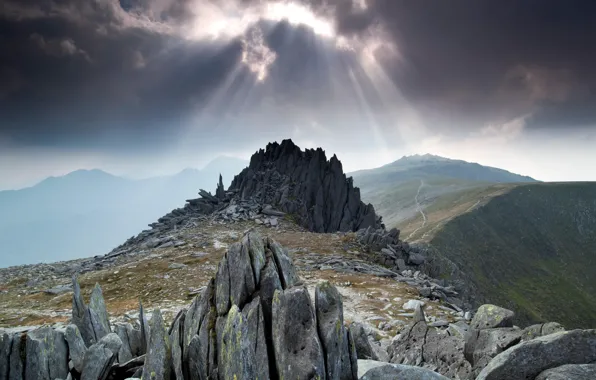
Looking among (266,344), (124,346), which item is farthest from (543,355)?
(124,346)

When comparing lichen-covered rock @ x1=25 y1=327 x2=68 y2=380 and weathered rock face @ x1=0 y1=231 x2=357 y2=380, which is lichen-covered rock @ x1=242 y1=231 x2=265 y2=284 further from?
lichen-covered rock @ x1=25 y1=327 x2=68 y2=380

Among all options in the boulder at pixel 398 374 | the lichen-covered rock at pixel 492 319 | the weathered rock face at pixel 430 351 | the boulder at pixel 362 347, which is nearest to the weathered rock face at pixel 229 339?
the boulder at pixel 398 374

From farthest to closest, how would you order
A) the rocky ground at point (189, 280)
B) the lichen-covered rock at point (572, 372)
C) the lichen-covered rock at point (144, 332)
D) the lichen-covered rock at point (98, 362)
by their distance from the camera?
the rocky ground at point (189, 280) → the lichen-covered rock at point (144, 332) → the lichen-covered rock at point (98, 362) → the lichen-covered rock at point (572, 372)

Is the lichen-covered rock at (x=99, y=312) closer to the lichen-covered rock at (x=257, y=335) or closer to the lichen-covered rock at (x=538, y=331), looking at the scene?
the lichen-covered rock at (x=257, y=335)

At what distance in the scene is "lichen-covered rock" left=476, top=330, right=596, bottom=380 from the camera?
1067 centimetres

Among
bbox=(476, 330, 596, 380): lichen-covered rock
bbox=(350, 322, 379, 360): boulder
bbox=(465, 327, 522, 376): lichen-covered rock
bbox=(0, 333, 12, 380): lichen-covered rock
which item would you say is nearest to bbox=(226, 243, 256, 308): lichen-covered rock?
bbox=(350, 322, 379, 360): boulder

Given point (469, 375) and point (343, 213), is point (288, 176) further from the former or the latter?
point (469, 375)

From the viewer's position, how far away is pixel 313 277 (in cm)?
3909

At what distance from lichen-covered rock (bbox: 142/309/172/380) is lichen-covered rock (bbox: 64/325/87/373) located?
19.4 ft

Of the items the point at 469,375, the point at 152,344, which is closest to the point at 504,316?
the point at 469,375

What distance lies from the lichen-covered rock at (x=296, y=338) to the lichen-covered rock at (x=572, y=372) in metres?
7.53

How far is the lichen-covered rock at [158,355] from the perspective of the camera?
11.8 m

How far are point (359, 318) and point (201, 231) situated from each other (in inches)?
1801

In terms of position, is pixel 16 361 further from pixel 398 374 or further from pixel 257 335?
pixel 398 374
